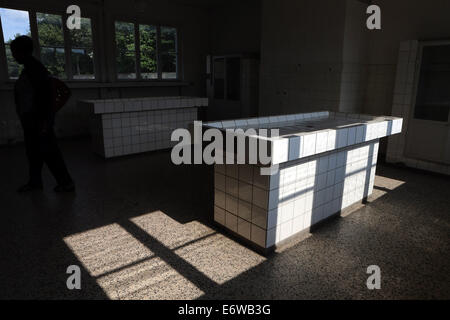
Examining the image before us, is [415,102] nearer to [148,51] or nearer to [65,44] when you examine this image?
[148,51]

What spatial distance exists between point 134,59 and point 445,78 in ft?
19.2

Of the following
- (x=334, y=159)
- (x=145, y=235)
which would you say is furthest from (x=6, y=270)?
(x=334, y=159)

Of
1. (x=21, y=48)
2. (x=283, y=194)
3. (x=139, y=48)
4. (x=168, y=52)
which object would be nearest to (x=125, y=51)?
(x=139, y=48)

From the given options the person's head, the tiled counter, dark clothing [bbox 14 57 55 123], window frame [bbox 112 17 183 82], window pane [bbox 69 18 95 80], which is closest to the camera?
the person's head

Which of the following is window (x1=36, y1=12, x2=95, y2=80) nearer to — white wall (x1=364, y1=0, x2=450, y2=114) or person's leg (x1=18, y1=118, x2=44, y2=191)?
person's leg (x1=18, y1=118, x2=44, y2=191)

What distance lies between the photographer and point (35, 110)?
3.17m

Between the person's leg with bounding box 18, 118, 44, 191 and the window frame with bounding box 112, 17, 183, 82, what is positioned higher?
the window frame with bounding box 112, 17, 183, 82

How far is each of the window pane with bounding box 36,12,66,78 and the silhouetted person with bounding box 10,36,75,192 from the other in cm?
324

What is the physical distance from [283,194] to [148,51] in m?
6.09

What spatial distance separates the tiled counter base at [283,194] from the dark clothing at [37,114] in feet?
6.41

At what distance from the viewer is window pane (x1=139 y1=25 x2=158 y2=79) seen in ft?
23.2

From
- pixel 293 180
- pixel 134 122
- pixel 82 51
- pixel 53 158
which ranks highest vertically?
pixel 82 51

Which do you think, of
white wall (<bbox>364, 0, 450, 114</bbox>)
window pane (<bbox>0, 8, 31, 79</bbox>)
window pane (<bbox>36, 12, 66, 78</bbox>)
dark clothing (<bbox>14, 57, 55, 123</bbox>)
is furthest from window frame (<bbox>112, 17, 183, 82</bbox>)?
white wall (<bbox>364, 0, 450, 114</bbox>)
